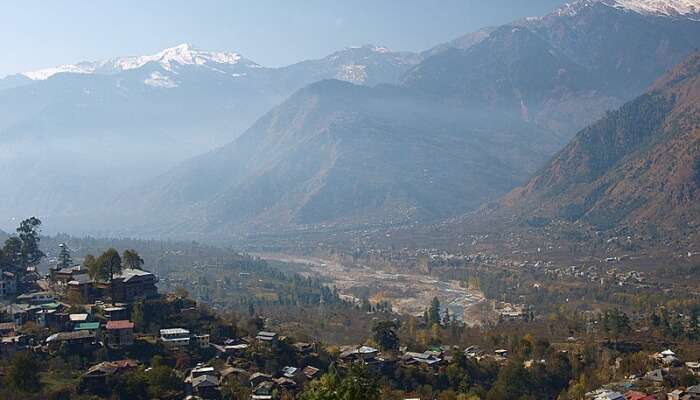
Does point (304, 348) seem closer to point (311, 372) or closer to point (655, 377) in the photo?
point (311, 372)

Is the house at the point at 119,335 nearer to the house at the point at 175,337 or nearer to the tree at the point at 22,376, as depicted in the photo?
the house at the point at 175,337

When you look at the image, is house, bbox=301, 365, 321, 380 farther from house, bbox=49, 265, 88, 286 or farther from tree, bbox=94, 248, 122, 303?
house, bbox=49, 265, 88, 286

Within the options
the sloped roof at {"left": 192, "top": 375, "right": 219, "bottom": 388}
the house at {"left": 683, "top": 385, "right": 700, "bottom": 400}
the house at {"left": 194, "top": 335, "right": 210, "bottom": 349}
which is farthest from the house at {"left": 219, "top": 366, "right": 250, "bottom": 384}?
the house at {"left": 683, "top": 385, "right": 700, "bottom": 400}

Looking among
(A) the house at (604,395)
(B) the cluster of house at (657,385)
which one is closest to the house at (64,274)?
(A) the house at (604,395)

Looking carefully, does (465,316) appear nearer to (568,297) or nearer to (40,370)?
(568,297)

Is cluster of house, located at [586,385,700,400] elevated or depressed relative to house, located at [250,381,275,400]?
depressed

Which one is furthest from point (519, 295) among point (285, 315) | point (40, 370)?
point (40, 370)

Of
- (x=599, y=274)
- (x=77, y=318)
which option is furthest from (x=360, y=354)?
(x=599, y=274)
